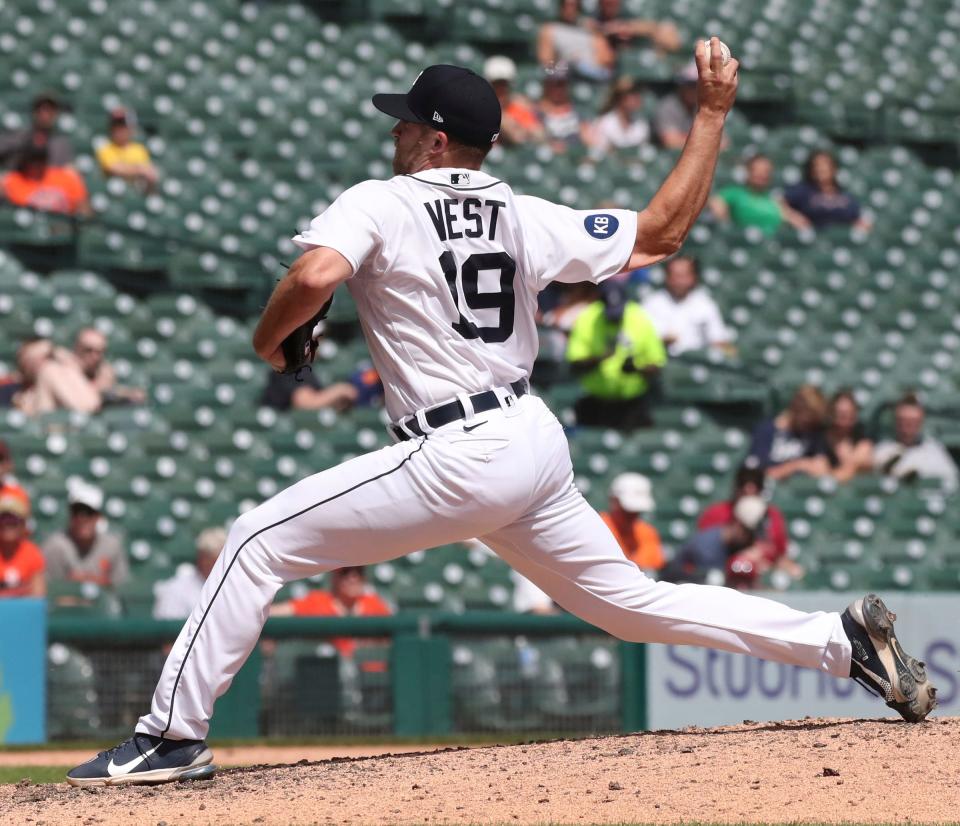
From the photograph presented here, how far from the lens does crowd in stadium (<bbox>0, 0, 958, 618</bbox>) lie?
9.35 meters

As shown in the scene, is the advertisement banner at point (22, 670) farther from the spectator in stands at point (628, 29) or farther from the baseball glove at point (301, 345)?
the spectator in stands at point (628, 29)

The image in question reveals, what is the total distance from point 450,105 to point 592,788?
1.76 metres

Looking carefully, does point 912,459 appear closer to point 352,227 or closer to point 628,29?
point 628,29

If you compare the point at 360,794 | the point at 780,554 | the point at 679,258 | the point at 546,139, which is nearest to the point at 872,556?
the point at 780,554

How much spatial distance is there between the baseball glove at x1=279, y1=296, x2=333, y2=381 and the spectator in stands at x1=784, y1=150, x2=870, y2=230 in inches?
396

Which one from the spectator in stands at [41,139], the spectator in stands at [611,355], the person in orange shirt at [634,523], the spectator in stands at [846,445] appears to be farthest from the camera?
the spectator in stands at [41,139]

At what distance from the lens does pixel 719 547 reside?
31.5ft

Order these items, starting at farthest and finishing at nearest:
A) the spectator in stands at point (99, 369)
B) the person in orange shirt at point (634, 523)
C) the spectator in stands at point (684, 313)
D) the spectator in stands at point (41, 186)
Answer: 1. the spectator in stands at point (41, 186)
2. the spectator in stands at point (684, 313)
3. the spectator in stands at point (99, 369)
4. the person in orange shirt at point (634, 523)

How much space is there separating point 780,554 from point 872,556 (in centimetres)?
122

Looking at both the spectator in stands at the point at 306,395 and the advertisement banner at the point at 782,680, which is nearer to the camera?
the advertisement banner at the point at 782,680

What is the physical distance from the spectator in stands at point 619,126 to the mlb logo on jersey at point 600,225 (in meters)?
9.56

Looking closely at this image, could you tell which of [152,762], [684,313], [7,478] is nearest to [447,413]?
[152,762]

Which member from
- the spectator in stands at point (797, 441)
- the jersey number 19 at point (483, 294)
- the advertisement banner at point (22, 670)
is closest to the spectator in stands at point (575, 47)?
the spectator in stands at point (797, 441)

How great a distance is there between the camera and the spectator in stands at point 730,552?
31.2 feet
